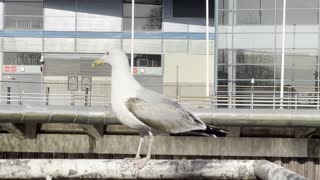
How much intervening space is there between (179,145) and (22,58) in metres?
22.5

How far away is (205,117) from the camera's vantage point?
18.2 m

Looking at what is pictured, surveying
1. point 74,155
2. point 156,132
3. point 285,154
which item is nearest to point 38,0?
point 74,155

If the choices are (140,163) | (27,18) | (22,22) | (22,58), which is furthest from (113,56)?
(22,58)

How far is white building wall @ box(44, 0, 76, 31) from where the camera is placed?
38.0 m

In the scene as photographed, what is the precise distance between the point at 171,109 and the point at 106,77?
32627mm

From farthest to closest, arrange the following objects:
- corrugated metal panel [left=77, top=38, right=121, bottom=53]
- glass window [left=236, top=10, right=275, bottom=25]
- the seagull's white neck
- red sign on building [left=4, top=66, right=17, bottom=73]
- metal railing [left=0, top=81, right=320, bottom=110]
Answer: red sign on building [left=4, top=66, right=17, bottom=73] → corrugated metal panel [left=77, top=38, right=121, bottom=53] → glass window [left=236, top=10, right=275, bottom=25] → metal railing [left=0, top=81, right=320, bottom=110] → the seagull's white neck

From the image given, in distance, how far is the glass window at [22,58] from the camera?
1512 inches

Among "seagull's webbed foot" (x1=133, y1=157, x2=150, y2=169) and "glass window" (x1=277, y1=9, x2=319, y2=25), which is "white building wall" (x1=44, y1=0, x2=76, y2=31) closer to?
"glass window" (x1=277, y1=9, x2=319, y2=25)

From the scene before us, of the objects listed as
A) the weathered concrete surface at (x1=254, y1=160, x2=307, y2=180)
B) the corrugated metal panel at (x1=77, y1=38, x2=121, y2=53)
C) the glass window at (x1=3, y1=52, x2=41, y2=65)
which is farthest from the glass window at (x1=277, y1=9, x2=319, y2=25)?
the weathered concrete surface at (x1=254, y1=160, x2=307, y2=180)

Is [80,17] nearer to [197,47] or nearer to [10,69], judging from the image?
[10,69]

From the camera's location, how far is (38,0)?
126 feet

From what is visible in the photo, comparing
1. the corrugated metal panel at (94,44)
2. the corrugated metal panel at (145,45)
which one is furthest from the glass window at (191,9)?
the corrugated metal panel at (94,44)

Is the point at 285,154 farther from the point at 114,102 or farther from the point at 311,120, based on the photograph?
the point at 114,102

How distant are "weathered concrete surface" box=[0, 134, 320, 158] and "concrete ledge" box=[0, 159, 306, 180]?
1321 cm
